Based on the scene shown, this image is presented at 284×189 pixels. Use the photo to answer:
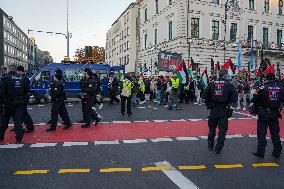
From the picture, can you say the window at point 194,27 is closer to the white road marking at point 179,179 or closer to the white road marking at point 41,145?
the white road marking at point 41,145

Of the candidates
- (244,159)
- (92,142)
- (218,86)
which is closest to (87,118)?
(92,142)

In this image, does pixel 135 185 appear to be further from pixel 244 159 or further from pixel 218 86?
pixel 218 86

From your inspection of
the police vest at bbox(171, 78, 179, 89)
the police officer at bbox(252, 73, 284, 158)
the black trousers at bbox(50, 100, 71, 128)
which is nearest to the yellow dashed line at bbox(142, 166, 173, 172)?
the police officer at bbox(252, 73, 284, 158)

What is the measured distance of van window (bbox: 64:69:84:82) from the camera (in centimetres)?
2388

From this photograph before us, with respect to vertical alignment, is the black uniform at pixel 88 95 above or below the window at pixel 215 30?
below

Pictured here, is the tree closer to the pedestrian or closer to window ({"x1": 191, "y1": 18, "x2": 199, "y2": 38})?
window ({"x1": 191, "y1": 18, "x2": 199, "y2": 38})

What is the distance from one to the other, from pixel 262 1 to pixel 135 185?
41711mm

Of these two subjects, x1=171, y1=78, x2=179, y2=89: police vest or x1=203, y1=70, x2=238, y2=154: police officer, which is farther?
x1=171, y1=78, x2=179, y2=89: police vest

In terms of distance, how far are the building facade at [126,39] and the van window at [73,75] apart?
31211mm

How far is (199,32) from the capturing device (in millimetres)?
38688

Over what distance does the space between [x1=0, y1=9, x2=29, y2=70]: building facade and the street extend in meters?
77.3

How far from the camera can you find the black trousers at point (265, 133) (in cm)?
787

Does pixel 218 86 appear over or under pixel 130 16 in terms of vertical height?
under

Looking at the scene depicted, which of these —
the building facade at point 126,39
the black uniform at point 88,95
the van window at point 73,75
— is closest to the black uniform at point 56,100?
the black uniform at point 88,95
